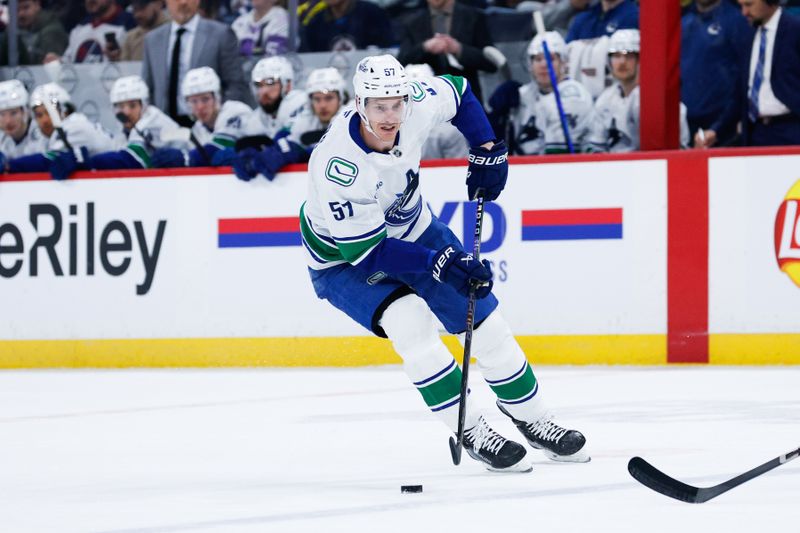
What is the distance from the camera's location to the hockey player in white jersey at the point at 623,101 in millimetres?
8273

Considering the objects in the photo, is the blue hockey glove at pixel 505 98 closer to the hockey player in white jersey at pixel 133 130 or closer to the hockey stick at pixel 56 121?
the hockey player in white jersey at pixel 133 130

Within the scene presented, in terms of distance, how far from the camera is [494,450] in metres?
4.53

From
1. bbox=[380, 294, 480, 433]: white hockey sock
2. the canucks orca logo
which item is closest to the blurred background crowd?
the canucks orca logo

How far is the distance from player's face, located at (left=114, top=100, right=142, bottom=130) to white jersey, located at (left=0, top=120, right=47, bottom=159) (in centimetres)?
50

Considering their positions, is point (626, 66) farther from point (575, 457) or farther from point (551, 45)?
point (575, 457)

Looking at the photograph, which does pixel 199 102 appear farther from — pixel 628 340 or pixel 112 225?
pixel 628 340

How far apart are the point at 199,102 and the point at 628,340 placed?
3.07m

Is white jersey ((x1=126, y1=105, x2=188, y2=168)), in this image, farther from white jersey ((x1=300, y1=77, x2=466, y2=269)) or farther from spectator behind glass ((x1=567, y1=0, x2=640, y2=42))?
white jersey ((x1=300, y1=77, x2=466, y2=269))

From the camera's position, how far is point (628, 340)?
7.86 metres

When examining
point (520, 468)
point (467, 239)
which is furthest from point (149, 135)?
point (520, 468)

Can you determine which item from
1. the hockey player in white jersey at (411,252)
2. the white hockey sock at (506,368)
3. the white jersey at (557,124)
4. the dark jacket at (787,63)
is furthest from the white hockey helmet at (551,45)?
the white hockey sock at (506,368)

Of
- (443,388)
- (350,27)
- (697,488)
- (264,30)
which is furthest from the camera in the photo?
(264,30)

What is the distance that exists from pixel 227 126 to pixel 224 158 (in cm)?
55

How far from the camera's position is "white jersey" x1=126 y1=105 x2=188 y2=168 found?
8.99 m
